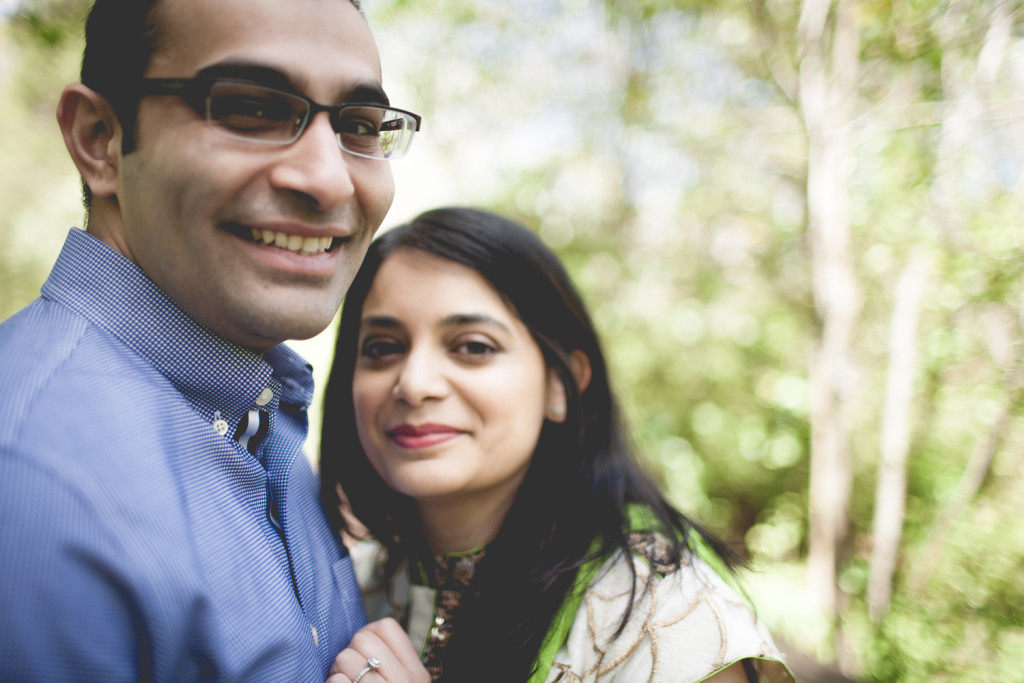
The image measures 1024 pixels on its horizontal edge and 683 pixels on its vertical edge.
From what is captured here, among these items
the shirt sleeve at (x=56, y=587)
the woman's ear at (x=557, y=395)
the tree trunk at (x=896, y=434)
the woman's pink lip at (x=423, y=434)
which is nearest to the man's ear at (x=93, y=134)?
the shirt sleeve at (x=56, y=587)

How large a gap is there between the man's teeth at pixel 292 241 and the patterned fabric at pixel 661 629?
1099mm

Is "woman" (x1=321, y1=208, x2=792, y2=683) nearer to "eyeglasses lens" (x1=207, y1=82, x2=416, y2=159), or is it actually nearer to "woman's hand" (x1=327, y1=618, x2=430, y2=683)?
"woman's hand" (x1=327, y1=618, x2=430, y2=683)

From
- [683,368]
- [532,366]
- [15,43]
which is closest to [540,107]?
[683,368]

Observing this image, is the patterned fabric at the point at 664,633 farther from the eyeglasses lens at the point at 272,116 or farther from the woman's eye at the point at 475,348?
the eyeglasses lens at the point at 272,116

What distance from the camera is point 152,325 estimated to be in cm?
112

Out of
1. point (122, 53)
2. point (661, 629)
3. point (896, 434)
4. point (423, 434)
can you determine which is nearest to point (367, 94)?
point (122, 53)

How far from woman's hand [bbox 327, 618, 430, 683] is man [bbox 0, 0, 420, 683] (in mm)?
34

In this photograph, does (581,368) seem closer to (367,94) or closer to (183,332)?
(367,94)

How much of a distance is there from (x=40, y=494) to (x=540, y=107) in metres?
5.81

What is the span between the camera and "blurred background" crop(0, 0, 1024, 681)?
2.60 m

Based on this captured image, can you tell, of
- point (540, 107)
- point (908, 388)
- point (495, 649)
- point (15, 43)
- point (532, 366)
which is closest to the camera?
point (495, 649)

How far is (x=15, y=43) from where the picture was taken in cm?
291

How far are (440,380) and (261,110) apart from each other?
81 cm

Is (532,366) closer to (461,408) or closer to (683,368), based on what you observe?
(461,408)
